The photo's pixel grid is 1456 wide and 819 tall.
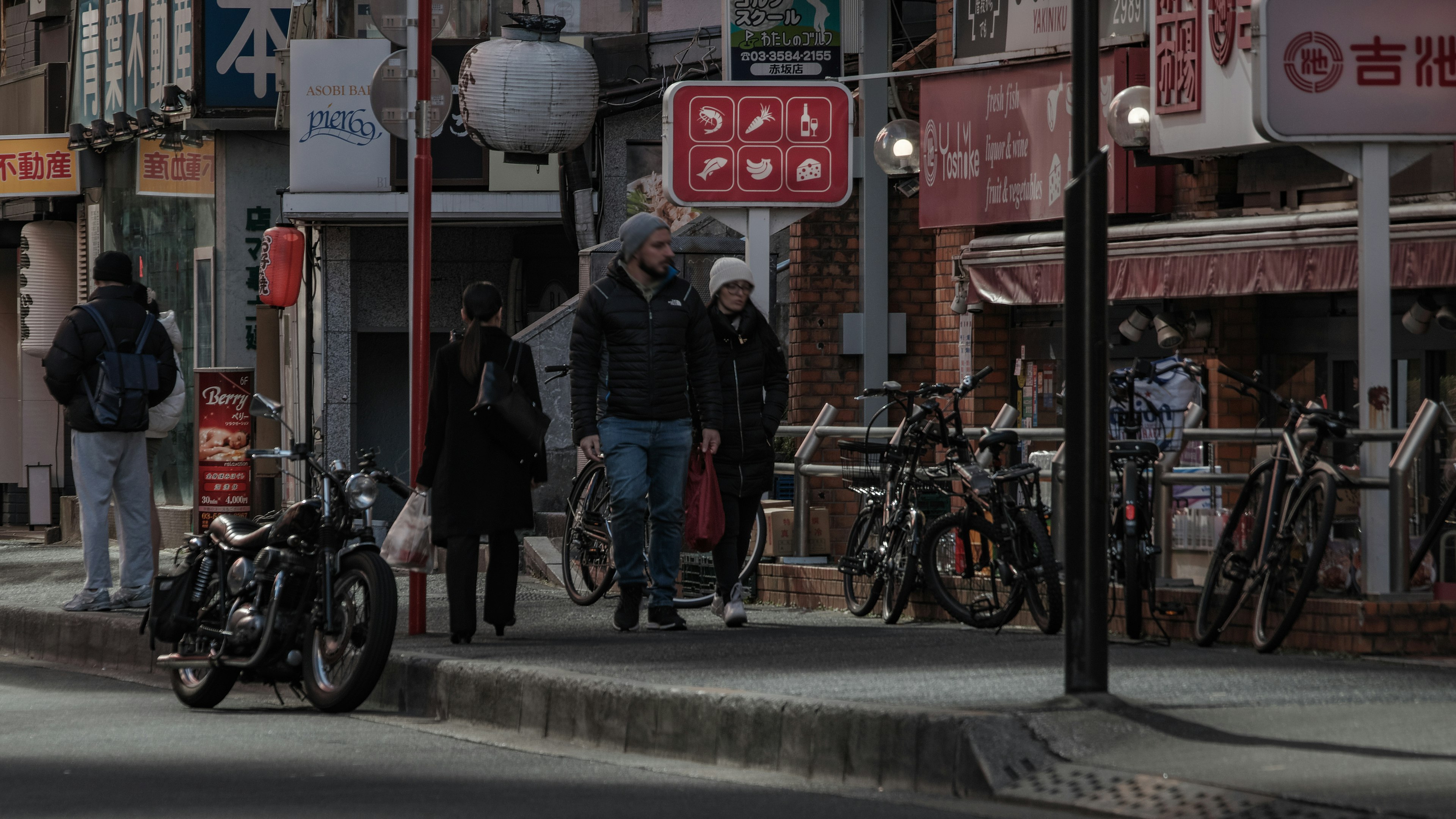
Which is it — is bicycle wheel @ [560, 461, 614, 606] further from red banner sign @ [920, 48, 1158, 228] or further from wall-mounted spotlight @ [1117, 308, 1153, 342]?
wall-mounted spotlight @ [1117, 308, 1153, 342]

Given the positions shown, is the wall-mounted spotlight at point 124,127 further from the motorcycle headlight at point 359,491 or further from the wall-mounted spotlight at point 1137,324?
the motorcycle headlight at point 359,491

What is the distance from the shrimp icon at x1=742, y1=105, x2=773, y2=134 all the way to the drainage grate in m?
6.94

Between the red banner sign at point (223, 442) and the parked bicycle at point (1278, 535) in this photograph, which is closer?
the parked bicycle at point (1278, 535)

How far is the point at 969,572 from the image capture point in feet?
34.3

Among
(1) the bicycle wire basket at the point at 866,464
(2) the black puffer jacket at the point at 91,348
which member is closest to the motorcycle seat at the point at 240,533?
(2) the black puffer jacket at the point at 91,348

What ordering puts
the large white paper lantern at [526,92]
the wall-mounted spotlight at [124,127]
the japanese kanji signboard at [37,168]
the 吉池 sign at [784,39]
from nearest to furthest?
the 吉池 sign at [784,39] → the large white paper lantern at [526,92] → the wall-mounted spotlight at [124,127] → the japanese kanji signboard at [37,168]

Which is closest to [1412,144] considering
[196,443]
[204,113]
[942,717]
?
[942,717]

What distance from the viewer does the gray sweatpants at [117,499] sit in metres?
11.9

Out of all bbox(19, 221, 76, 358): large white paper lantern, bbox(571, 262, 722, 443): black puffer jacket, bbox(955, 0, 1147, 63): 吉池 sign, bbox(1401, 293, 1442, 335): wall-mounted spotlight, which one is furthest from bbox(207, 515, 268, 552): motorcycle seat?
bbox(19, 221, 76, 358): large white paper lantern

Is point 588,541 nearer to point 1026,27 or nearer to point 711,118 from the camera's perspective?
point 711,118

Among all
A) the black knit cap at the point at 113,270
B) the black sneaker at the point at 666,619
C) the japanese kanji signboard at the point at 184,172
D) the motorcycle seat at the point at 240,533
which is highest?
the japanese kanji signboard at the point at 184,172

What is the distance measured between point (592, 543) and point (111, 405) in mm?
2744

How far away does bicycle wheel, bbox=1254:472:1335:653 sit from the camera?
354 inches

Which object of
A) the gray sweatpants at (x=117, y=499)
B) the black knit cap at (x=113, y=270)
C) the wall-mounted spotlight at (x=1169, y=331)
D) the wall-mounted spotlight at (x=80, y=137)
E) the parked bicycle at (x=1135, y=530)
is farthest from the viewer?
the wall-mounted spotlight at (x=80, y=137)
